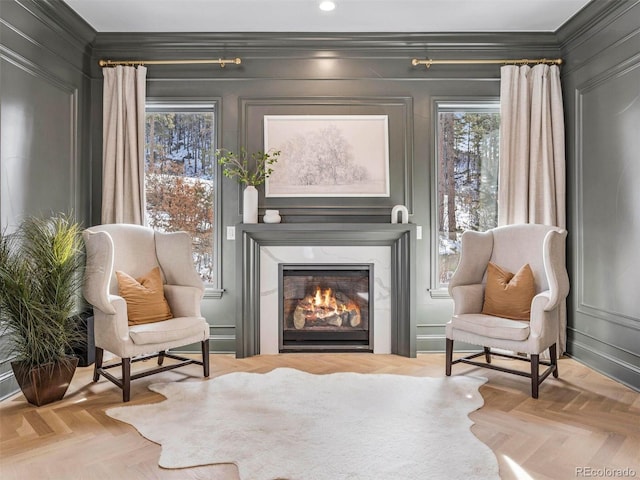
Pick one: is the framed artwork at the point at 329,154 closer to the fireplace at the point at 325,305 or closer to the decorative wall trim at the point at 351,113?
the decorative wall trim at the point at 351,113

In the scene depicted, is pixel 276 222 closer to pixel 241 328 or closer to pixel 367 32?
pixel 241 328

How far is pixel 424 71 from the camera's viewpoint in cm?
407

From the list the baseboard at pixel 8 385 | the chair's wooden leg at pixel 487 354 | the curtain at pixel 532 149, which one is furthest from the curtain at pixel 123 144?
the curtain at pixel 532 149

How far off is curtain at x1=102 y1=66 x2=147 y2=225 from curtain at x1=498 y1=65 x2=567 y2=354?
3121 mm

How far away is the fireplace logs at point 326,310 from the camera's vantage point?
3998mm

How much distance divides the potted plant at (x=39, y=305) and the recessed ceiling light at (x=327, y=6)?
2438 millimetres

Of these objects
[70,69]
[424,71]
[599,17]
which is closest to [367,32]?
[424,71]

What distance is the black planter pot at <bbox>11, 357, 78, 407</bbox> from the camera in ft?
8.89

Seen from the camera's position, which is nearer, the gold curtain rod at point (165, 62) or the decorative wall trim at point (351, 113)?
the gold curtain rod at point (165, 62)

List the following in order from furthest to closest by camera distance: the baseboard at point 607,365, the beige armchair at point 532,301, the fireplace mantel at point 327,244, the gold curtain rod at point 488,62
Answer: the gold curtain rod at point 488,62, the fireplace mantel at point 327,244, the baseboard at point 607,365, the beige armchair at point 532,301

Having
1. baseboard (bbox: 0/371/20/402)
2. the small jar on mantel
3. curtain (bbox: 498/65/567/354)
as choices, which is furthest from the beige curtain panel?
baseboard (bbox: 0/371/20/402)

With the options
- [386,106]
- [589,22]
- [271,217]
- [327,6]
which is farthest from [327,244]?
[589,22]

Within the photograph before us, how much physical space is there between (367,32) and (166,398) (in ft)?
10.9

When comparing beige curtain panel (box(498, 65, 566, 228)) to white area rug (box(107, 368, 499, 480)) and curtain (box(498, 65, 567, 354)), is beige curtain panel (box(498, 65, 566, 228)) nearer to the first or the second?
curtain (box(498, 65, 567, 354))
